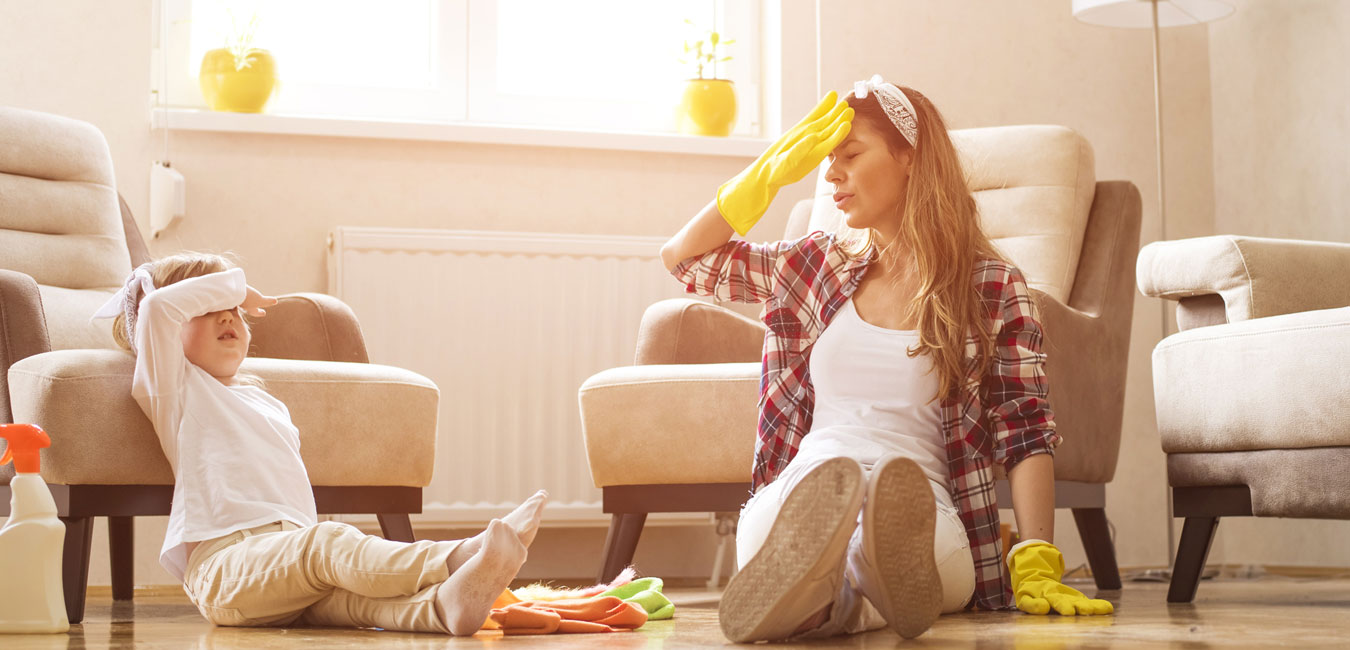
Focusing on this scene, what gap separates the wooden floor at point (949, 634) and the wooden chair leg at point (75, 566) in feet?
0.10

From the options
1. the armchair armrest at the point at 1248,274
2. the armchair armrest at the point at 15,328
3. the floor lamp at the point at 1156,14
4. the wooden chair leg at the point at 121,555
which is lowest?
the wooden chair leg at the point at 121,555

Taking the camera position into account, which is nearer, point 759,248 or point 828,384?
point 828,384

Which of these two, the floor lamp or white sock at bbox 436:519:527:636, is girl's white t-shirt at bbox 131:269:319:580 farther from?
the floor lamp

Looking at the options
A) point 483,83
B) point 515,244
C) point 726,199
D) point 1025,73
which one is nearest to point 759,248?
point 726,199

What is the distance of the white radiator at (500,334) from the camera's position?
292 centimetres

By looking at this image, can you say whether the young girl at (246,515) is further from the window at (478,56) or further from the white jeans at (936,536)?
the window at (478,56)

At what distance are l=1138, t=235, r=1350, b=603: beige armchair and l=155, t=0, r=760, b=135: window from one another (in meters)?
1.58

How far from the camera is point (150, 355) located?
1.67 meters

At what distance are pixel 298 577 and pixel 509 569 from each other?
0.98 feet

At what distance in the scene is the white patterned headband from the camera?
1.63 m

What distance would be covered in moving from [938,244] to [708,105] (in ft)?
5.67

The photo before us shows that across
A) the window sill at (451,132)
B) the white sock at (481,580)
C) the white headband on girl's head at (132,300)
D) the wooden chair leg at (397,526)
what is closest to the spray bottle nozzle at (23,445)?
the white headband on girl's head at (132,300)

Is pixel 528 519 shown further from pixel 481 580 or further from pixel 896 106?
pixel 896 106

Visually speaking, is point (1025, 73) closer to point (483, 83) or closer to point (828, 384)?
point (483, 83)
